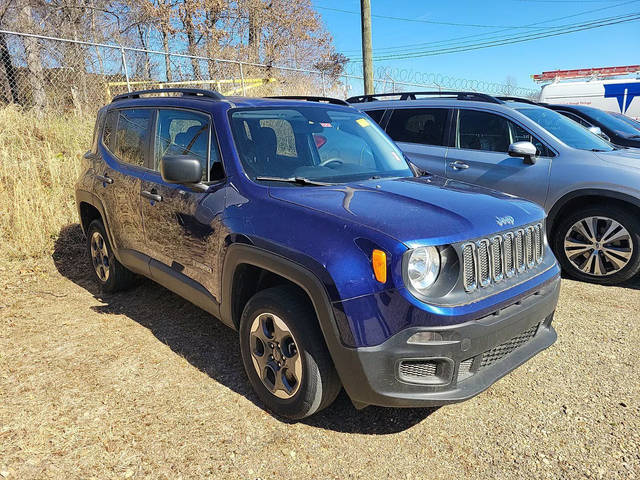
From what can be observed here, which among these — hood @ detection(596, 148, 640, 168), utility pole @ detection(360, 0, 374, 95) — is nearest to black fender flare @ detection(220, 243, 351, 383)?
hood @ detection(596, 148, 640, 168)

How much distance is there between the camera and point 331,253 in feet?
7.32

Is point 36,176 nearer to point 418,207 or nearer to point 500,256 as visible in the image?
point 418,207

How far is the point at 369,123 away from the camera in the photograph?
3992 millimetres

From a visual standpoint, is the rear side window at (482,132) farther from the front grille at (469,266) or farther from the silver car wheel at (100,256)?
the silver car wheel at (100,256)

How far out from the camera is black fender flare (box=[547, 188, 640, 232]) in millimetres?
4551

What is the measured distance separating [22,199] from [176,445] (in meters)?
5.10

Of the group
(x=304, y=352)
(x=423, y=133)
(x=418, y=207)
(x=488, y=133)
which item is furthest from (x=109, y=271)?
(x=488, y=133)

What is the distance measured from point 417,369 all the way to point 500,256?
2.50 feet

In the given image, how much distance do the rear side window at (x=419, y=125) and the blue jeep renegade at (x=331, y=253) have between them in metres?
2.28

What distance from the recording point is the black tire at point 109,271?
4.50 m

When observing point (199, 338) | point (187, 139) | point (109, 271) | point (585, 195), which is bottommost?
point (199, 338)

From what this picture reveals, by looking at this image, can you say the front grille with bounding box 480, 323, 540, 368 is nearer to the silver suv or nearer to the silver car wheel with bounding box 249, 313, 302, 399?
the silver car wheel with bounding box 249, 313, 302, 399

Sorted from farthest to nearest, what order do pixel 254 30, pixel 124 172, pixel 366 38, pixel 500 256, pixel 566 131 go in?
pixel 254 30
pixel 366 38
pixel 566 131
pixel 124 172
pixel 500 256

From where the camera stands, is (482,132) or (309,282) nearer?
(309,282)
